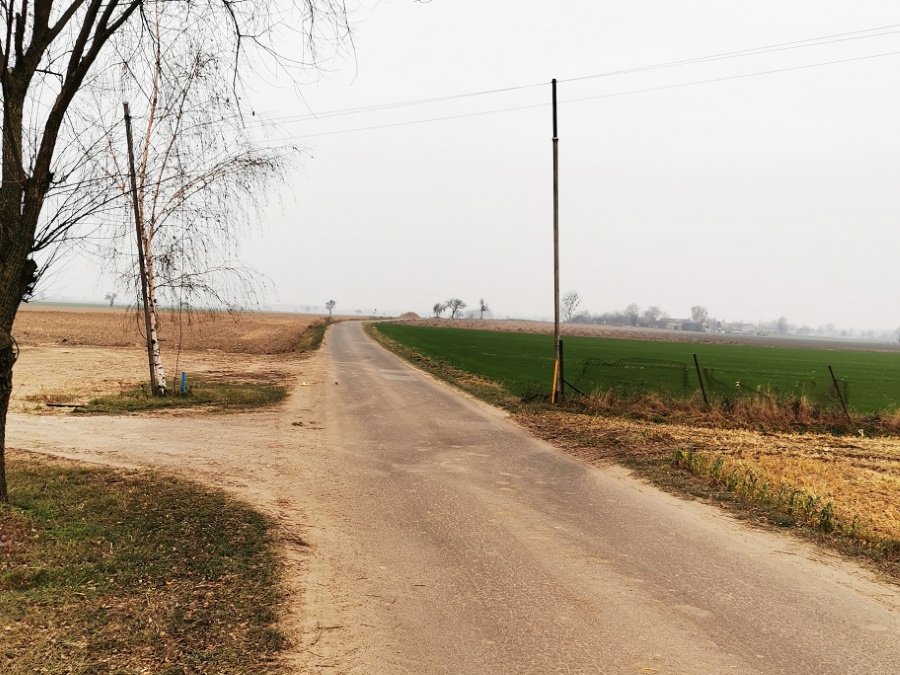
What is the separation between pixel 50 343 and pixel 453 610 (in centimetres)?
4024

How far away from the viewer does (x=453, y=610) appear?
4.18 m

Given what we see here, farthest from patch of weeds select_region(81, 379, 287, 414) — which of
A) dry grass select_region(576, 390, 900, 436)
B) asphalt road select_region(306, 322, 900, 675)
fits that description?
dry grass select_region(576, 390, 900, 436)

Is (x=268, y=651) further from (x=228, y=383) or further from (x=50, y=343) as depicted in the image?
(x=50, y=343)

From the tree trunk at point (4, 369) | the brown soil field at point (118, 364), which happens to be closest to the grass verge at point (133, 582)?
the tree trunk at point (4, 369)

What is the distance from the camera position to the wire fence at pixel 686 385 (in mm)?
15219

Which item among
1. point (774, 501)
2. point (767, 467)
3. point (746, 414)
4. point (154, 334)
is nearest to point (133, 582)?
point (774, 501)

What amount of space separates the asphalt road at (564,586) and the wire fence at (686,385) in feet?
26.7

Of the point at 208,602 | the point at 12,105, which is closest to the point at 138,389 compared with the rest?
the point at 12,105

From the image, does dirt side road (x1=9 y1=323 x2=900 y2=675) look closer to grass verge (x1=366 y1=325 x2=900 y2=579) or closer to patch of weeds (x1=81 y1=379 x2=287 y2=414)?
grass verge (x1=366 y1=325 x2=900 y2=579)

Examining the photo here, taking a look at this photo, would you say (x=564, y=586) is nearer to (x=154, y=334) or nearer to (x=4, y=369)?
(x=4, y=369)

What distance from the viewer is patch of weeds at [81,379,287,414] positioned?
12962 mm

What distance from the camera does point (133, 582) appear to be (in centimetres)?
435

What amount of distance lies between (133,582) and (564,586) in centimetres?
368

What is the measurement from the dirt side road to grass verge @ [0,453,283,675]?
0.42 meters
